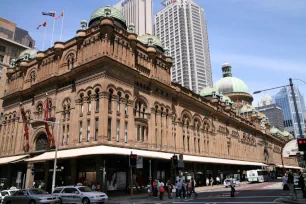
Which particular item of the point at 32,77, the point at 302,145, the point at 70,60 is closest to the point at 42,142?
the point at 70,60

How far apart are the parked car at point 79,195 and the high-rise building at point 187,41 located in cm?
12758

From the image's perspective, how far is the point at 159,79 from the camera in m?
43.9

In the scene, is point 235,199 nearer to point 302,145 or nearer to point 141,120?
point 302,145

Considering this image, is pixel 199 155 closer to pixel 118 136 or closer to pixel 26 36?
pixel 118 136

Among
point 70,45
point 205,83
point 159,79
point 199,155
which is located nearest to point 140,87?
point 159,79

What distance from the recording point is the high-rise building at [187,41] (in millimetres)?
149750

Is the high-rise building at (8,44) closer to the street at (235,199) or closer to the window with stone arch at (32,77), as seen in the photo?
the window with stone arch at (32,77)

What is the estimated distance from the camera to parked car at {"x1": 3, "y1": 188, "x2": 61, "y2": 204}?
20.3 meters

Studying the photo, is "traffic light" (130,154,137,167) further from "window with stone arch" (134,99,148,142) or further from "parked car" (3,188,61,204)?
"window with stone arch" (134,99,148,142)

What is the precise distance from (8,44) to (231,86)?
254ft

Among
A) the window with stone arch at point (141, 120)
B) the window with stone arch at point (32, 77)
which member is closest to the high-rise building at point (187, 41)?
the window with stone arch at point (32, 77)

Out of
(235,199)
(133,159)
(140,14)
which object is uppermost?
(140,14)

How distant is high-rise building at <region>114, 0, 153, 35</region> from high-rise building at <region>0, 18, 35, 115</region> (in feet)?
258

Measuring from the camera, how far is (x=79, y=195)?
70.9 feet
